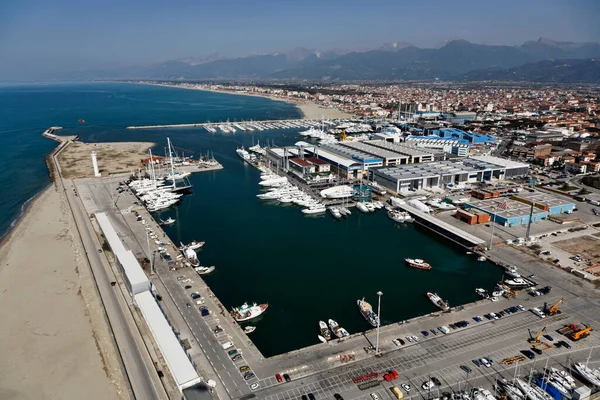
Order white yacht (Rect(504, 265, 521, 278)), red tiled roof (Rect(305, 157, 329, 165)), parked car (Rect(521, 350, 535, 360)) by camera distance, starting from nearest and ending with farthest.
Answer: parked car (Rect(521, 350, 535, 360)) < white yacht (Rect(504, 265, 521, 278)) < red tiled roof (Rect(305, 157, 329, 165))

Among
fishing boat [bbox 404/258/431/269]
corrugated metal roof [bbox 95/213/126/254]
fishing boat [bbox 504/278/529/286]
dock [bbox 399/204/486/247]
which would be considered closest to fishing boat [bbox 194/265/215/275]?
corrugated metal roof [bbox 95/213/126/254]

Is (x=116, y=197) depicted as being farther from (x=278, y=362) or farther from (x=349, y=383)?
(x=349, y=383)

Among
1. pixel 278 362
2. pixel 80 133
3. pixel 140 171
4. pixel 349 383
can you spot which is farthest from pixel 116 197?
pixel 80 133

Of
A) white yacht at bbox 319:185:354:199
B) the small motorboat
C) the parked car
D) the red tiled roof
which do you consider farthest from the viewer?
the red tiled roof

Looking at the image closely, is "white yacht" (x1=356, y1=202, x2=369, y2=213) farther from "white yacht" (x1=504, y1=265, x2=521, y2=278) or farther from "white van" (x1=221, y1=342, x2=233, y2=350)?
"white van" (x1=221, y1=342, x2=233, y2=350)

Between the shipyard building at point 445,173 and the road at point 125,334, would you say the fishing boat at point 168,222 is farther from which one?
the shipyard building at point 445,173

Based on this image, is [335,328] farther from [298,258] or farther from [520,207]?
[520,207]
